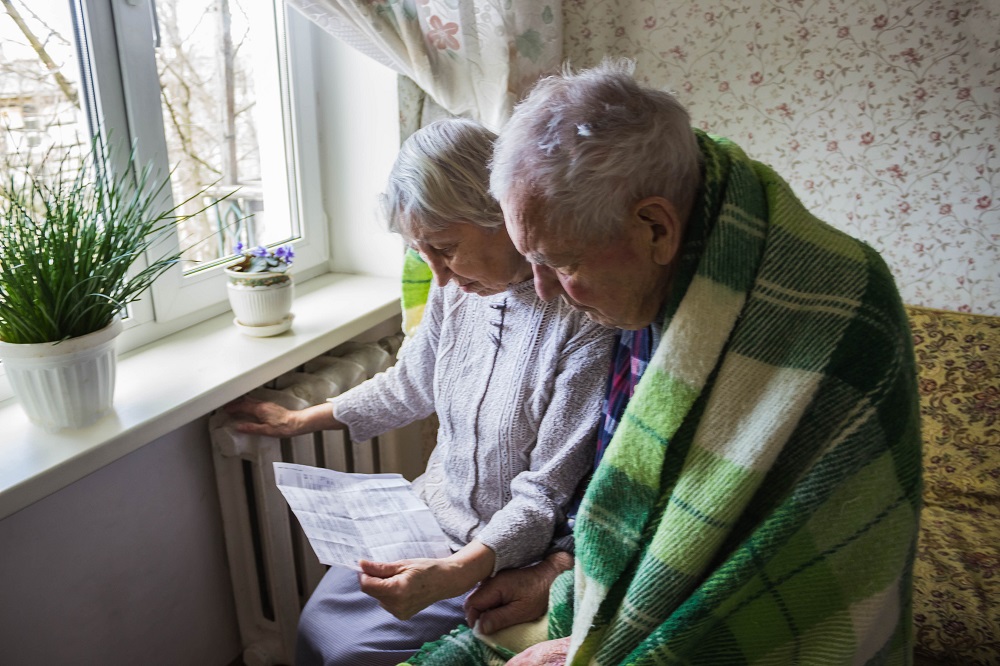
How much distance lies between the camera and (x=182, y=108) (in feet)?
5.00

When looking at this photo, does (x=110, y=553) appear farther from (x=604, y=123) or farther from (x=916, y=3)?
(x=916, y=3)

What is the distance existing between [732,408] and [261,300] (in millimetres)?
1009

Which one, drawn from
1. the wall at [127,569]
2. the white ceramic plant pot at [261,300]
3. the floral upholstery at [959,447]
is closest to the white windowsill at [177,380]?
the white ceramic plant pot at [261,300]

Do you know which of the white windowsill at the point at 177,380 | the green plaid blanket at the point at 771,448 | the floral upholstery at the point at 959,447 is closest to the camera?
the green plaid blanket at the point at 771,448

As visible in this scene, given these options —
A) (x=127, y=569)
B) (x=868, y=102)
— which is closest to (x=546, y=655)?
(x=127, y=569)

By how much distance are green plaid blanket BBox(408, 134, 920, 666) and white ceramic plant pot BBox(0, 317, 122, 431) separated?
0.80 m

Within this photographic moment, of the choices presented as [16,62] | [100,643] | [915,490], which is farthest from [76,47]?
[915,490]

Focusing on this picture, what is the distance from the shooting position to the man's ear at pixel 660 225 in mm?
824

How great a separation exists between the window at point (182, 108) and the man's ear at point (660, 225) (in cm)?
68

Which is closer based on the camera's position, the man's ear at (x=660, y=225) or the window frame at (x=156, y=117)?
the man's ear at (x=660, y=225)

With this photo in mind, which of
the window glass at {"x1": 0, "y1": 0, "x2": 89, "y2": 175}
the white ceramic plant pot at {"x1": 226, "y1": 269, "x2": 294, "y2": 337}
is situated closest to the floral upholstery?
the white ceramic plant pot at {"x1": 226, "y1": 269, "x2": 294, "y2": 337}

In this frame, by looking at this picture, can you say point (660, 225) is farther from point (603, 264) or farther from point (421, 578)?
point (421, 578)

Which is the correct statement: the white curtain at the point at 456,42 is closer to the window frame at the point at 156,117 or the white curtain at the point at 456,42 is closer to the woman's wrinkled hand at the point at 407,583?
the window frame at the point at 156,117

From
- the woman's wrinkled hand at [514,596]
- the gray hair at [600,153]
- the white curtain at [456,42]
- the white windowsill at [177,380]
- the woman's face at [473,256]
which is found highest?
the white curtain at [456,42]
